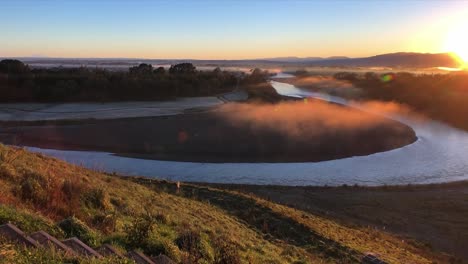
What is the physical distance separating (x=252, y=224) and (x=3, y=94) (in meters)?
59.1

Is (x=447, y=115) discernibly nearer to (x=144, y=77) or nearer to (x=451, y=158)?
(x=451, y=158)

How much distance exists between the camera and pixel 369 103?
73.2m

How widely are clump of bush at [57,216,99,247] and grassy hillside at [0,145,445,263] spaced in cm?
1

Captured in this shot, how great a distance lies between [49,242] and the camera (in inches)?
191

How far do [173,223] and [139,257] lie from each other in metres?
3.70

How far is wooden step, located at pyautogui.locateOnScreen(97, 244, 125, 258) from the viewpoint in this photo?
5202mm

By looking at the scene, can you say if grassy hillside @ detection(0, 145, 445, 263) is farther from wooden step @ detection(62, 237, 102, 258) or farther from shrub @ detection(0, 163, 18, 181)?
wooden step @ detection(62, 237, 102, 258)

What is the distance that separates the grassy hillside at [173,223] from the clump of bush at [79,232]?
0.01 metres

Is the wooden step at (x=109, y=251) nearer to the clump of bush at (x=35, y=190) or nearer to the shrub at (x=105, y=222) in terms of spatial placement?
the shrub at (x=105, y=222)

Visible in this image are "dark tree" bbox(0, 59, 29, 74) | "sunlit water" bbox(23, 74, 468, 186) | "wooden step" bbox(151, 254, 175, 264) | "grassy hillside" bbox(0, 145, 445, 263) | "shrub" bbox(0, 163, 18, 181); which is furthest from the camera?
"dark tree" bbox(0, 59, 29, 74)

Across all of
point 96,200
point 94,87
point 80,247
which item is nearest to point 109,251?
point 80,247

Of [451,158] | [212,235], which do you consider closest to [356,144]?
[451,158]

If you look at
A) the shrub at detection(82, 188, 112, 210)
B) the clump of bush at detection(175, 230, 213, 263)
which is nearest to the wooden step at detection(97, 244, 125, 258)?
the clump of bush at detection(175, 230, 213, 263)

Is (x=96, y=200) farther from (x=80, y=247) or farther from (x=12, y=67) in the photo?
(x=12, y=67)
